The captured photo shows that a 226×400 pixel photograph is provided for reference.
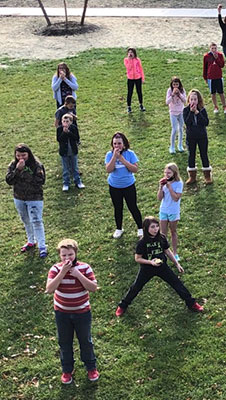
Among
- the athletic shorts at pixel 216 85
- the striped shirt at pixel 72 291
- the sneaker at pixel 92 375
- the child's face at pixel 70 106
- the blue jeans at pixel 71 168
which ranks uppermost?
the child's face at pixel 70 106

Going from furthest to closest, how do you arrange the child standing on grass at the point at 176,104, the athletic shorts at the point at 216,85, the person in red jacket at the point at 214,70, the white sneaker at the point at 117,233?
the athletic shorts at the point at 216,85
the person in red jacket at the point at 214,70
the child standing on grass at the point at 176,104
the white sneaker at the point at 117,233

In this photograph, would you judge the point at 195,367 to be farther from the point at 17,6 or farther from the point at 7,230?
the point at 17,6

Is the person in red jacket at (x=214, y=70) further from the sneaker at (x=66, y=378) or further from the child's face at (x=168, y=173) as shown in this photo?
the sneaker at (x=66, y=378)

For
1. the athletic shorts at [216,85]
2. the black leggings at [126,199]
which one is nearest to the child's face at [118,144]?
the black leggings at [126,199]

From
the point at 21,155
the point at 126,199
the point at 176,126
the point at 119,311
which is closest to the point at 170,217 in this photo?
the point at 126,199

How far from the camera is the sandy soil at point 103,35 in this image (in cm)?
2144

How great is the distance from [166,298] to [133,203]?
1.87m

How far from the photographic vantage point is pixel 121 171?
880 centimetres

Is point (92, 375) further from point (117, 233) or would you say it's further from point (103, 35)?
point (103, 35)

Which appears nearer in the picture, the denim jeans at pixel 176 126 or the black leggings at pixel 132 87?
the denim jeans at pixel 176 126

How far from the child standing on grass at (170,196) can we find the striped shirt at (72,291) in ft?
7.85

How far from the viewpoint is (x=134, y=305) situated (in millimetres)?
7730

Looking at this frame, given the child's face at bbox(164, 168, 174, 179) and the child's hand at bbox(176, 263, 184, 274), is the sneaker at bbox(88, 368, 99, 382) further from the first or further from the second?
the child's face at bbox(164, 168, 174, 179)

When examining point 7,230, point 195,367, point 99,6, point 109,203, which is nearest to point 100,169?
point 109,203
